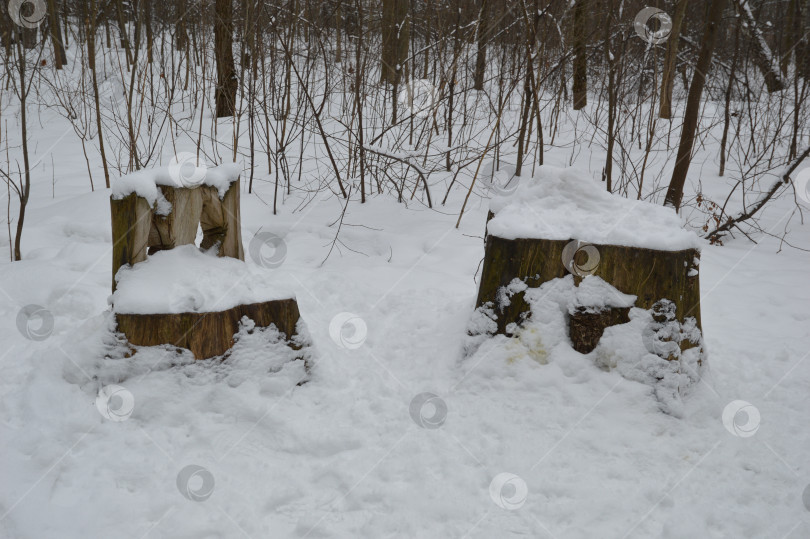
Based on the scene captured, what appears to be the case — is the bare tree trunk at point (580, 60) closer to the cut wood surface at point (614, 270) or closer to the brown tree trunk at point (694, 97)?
the brown tree trunk at point (694, 97)

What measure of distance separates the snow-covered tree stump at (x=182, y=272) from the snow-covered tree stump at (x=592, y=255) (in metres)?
0.87

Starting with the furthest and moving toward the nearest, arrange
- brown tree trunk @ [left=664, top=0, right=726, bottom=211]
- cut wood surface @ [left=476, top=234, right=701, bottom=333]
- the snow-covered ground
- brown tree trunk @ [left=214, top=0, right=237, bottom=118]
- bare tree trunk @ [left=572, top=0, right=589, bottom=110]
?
bare tree trunk @ [left=572, top=0, right=589, bottom=110], brown tree trunk @ [left=214, top=0, right=237, bottom=118], brown tree trunk @ [left=664, top=0, right=726, bottom=211], cut wood surface @ [left=476, top=234, right=701, bottom=333], the snow-covered ground

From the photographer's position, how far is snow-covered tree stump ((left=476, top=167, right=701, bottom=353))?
A: 7.38ft

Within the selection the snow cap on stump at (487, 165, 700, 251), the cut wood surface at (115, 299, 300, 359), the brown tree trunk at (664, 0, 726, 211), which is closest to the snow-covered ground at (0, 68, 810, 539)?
the cut wood surface at (115, 299, 300, 359)

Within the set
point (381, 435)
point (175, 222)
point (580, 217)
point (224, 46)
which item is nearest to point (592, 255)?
point (580, 217)

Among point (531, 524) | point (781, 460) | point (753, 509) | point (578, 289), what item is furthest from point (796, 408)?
point (531, 524)

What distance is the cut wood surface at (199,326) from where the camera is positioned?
209cm

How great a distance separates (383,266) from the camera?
3.51m

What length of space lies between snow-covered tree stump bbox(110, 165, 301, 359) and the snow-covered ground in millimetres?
86

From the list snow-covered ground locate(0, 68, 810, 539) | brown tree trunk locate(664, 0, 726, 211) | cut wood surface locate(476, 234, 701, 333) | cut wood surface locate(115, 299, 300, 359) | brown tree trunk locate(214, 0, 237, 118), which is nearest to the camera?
snow-covered ground locate(0, 68, 810, 539)

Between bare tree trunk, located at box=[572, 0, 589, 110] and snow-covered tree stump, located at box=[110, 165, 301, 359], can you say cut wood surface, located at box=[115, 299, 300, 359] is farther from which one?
bare tree trunk, located at box=[572, 0, 589, 110]

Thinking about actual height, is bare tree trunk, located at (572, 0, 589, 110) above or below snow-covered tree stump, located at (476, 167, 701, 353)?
above

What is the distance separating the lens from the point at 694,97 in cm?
400

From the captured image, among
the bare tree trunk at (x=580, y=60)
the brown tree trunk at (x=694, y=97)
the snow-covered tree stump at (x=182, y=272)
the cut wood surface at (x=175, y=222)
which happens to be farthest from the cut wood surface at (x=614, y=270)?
the bare tree trunk at (x=580, y=60)
